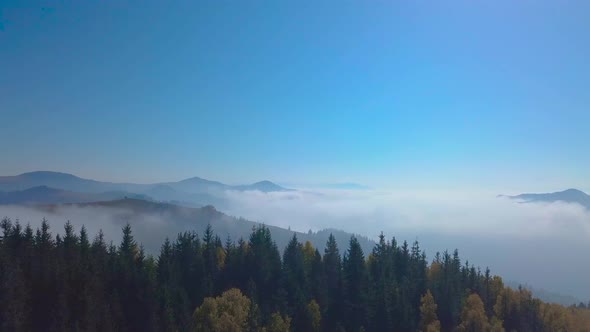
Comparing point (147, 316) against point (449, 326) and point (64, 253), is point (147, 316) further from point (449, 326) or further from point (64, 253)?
point (449, 326)

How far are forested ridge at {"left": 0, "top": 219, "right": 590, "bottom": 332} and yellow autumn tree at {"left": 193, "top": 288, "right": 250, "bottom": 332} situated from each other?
0.14m

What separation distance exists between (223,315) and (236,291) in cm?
716

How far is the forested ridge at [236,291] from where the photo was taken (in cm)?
4528

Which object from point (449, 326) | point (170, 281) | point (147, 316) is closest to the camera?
point (147, 316)

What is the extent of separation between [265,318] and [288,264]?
22.8 metres

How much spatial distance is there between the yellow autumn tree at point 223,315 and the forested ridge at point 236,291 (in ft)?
0.46

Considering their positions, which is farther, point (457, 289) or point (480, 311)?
point (457, 289)

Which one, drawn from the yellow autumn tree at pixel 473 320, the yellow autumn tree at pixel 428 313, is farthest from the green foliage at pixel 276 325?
the yellow autumn tree at pixel 473 320

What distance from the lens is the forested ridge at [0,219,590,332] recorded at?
45.3 m

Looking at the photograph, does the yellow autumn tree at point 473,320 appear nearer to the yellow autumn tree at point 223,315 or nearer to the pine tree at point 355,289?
the pine tree at point 355,289

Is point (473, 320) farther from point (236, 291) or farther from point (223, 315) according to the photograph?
point (223, 315)

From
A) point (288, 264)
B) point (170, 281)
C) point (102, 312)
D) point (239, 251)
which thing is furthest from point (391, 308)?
point (102, 312)

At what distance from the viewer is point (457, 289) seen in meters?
83.2

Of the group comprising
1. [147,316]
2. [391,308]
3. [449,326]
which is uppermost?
[147,316]
